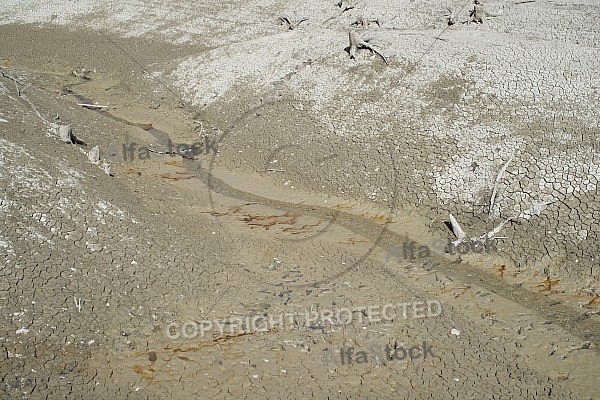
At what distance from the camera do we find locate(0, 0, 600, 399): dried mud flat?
4609 mm

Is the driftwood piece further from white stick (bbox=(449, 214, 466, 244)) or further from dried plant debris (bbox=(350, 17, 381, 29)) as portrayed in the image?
dried plant debris (bbox=(350, 17, 381, 29))

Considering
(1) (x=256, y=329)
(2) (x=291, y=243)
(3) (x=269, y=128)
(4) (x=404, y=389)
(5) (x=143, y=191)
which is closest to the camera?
(4) (x=404, y=389)

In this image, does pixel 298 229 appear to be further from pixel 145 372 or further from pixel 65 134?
pixel 65 134

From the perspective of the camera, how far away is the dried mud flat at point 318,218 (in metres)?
4.61

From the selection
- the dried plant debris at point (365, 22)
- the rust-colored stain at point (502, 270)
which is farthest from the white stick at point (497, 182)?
the dried plant debris at point (365, 22)

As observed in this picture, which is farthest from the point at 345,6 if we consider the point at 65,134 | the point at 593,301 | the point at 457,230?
the point at 593,301

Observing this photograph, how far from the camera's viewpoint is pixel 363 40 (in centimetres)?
986

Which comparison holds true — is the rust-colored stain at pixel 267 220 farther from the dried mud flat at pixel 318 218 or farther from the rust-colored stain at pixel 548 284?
the rust-colored stain at pixel 548 284

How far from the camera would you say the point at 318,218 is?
7.15 meters

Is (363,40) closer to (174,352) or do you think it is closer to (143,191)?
(143,191)

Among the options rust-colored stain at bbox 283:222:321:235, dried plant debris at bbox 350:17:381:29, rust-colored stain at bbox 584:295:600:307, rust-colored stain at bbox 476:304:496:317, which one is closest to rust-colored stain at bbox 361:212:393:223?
rust-colored stain at bbox 283:222:321:235

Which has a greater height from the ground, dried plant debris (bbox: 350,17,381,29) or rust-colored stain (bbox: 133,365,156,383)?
dried plant debris (bbox: 350,17,381,29)

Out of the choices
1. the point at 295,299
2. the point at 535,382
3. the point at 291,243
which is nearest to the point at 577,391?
the point at 535,382

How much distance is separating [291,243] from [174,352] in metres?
2.08
